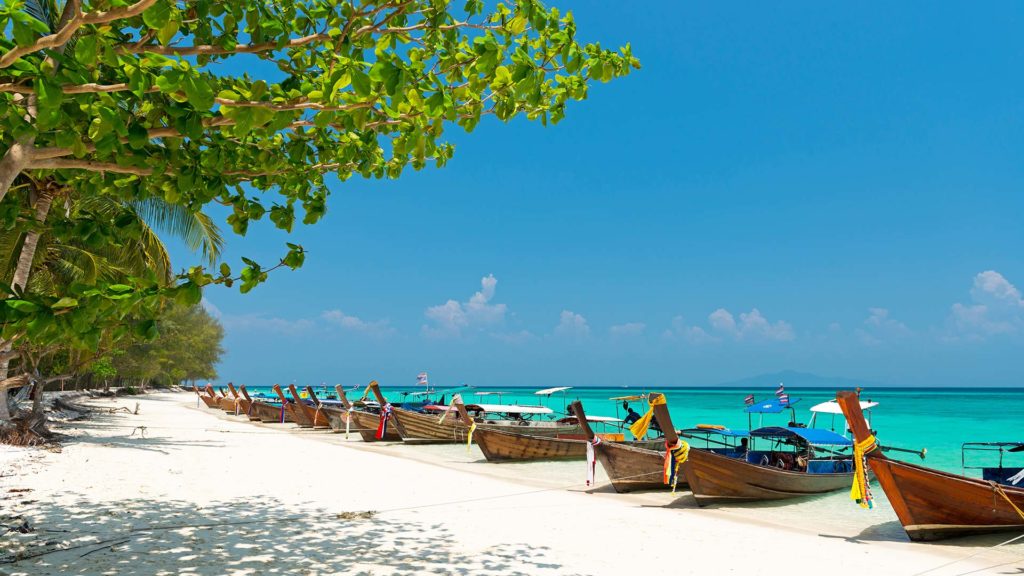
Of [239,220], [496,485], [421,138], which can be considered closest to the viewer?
[421,138]

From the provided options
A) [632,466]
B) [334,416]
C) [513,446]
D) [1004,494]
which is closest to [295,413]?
[334,416]

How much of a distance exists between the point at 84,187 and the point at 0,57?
2619mm

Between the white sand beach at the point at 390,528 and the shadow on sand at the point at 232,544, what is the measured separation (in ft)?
0.09

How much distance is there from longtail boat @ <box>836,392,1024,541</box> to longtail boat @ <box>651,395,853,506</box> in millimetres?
3159

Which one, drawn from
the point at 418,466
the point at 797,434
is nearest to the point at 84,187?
the point at 418,466

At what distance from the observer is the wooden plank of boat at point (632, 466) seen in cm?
1343

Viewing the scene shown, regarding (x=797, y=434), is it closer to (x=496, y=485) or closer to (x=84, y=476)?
(x=496, y=485)

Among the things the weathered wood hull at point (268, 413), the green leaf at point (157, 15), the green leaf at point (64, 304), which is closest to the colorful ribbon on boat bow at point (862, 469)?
the green leaf at point (64, 304)

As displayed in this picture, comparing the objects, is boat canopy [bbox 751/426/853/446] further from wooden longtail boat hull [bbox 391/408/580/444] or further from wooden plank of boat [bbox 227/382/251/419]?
wooden plank of boat [bbox 227/382/251/419]

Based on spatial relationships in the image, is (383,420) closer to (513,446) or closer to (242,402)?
(513,446)

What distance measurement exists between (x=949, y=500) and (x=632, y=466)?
19.1 feet

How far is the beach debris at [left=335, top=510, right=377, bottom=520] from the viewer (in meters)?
8.98

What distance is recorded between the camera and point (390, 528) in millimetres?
8414

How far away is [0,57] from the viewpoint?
2.70 meters
